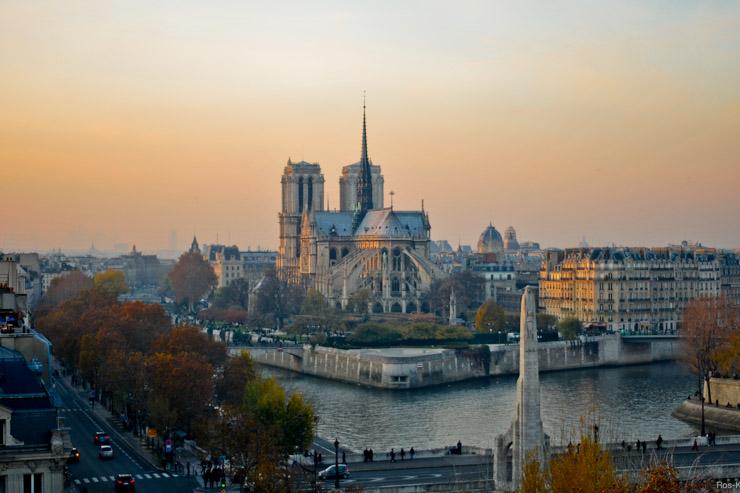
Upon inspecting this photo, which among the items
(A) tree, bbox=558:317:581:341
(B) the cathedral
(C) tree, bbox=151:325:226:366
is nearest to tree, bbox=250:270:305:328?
(B) the cathedral

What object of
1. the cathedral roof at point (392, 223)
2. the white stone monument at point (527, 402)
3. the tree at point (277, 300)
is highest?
the cathedral roof at point (392, 223)

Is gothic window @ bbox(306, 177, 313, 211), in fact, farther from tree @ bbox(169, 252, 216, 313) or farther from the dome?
the dome

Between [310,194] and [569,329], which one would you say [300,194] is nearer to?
[310,194]

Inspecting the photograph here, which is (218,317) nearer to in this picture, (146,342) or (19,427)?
(146,342)

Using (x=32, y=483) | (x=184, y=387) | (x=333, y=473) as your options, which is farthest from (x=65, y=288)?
(x=32, y=483)

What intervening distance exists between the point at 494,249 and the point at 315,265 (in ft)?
193

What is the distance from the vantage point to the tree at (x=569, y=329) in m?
84.8

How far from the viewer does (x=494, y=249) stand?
583 ft

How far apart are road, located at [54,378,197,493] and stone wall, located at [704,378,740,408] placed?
90.7ft

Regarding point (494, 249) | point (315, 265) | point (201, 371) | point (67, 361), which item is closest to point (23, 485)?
point (201, 371)

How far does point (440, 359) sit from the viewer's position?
2896 inches

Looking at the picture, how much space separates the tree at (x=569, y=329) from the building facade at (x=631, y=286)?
7.87 meters

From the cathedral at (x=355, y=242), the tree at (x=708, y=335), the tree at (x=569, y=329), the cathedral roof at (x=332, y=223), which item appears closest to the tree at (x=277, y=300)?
the cathedral at (x=355, y=242)

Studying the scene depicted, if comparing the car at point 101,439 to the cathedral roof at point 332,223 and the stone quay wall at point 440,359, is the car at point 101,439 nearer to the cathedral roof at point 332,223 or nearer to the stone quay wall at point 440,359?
the stone quay wall at point 440,359
